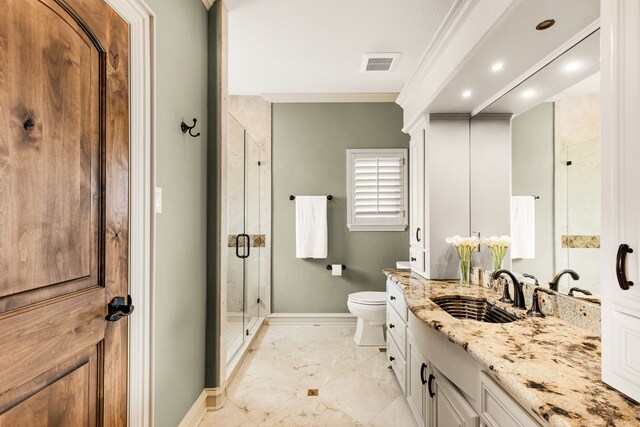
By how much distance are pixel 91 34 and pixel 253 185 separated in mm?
2505

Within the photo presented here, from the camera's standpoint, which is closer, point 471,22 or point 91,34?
point 91,34

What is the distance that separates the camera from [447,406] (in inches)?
55.7

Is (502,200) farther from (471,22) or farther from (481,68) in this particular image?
(471,22)

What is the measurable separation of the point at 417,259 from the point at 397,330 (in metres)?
0.67

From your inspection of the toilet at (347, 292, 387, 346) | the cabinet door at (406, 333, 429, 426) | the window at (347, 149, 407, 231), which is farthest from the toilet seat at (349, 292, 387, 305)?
the cabinet door at (406, 333, 429, 426)

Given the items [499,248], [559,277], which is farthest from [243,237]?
[559,277]

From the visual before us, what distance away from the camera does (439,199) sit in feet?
8.09

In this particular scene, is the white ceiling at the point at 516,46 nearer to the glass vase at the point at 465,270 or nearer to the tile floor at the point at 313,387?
the glass vase at the point at 465,270

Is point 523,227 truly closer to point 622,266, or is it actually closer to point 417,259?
point 417,259

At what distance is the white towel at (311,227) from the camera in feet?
12.3

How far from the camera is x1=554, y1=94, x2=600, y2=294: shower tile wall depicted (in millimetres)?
1377

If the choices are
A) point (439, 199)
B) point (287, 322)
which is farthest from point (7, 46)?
point (287, 322)

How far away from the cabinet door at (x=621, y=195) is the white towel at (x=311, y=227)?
2.95 m

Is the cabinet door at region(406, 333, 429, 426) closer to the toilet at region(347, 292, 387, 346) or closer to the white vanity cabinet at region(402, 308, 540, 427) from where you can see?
the white vanity cabinet at region(402, 308, 540, 427)
